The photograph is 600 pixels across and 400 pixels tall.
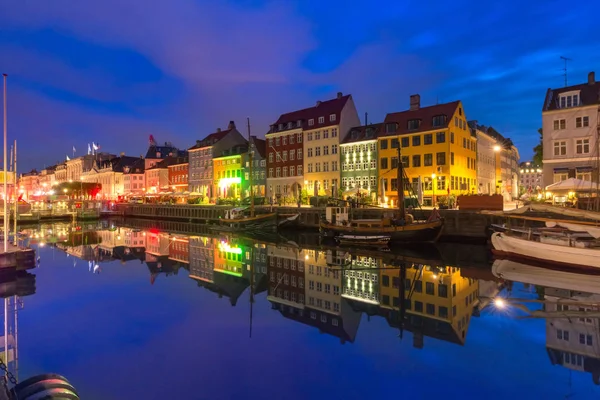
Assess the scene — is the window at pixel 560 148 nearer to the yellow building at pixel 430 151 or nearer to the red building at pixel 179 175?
the yellow building at pixel 430 151

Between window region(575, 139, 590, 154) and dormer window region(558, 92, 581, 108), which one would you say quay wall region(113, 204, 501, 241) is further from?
dormer window region(558, 92, 581, 108)

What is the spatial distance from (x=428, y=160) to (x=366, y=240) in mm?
21347

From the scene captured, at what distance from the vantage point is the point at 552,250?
23.2 metres

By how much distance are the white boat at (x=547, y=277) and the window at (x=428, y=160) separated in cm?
2573

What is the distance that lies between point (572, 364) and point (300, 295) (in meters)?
11.2

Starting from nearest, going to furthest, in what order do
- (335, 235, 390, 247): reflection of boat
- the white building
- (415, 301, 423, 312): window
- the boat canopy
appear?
1. (415, 301, 423, 312): window
2. the boat canopy
3. (335, 235, 390, 247): reflection of boat
4. the white building

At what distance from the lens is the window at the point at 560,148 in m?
40.1

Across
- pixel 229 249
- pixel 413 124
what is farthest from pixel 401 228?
pixel 413 124

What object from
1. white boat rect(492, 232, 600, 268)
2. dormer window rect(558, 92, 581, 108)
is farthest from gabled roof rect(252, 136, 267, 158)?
white boat rect(492, 232, 600, 268)

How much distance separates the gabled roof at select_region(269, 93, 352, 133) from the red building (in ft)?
107

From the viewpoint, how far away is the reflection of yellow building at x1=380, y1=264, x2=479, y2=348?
45.1ft

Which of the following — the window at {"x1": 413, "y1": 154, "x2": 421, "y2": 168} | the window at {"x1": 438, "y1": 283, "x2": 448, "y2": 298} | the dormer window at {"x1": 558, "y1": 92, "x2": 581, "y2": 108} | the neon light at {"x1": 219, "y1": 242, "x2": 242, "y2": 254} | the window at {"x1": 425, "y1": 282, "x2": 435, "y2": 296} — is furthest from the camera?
the window at {"x1": 413, "y1": 154, "x2": 421, "y2": 168}

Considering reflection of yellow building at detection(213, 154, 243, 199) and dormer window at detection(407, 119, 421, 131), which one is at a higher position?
dormer window at detection(407, 119, 421, 131)

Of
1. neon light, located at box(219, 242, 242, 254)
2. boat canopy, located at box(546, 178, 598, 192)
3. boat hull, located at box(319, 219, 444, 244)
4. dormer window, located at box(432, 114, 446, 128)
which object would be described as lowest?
neon light, located at box(219, 242, 242, 254)
